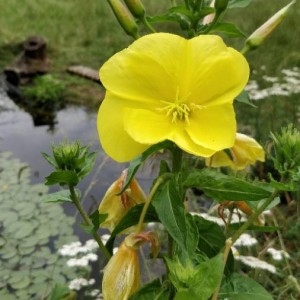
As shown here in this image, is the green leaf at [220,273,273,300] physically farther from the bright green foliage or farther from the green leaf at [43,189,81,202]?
the bright green foliage

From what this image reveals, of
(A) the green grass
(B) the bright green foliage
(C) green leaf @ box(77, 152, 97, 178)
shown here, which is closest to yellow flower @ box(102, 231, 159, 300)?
(C) green leaf @ box(77, 152, 97, 178)

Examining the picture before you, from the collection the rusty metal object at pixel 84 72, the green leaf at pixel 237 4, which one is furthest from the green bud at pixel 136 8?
the rusty metal object at pixel 84 72

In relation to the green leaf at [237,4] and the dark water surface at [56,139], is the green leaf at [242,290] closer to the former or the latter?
the green leaf at [237,4]

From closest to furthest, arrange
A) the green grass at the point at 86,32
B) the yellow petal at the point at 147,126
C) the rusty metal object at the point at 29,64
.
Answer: the yellow petal at the point at 147,126 → the rusty metal object at the point at 29,64 → the green grass at the point at 86,32

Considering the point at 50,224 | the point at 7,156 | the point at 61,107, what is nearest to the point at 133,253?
the point at 50,224

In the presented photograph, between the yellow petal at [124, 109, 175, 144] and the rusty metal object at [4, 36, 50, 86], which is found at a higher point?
the yellow petal at [124, 109, 175, 144]
